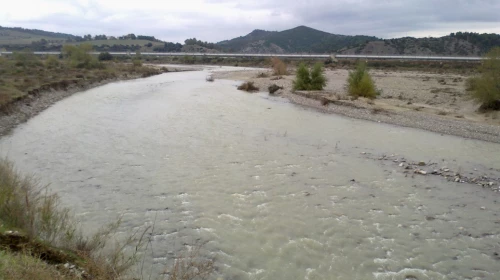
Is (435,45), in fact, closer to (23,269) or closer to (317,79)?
(317,79)

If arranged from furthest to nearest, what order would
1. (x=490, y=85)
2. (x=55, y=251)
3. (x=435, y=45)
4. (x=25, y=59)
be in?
(x=435, y=45), (x=25, y=59), (x=490, y=85), (x=55, y=251)

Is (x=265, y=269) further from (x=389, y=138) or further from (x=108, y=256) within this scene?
(x=389, y=138)

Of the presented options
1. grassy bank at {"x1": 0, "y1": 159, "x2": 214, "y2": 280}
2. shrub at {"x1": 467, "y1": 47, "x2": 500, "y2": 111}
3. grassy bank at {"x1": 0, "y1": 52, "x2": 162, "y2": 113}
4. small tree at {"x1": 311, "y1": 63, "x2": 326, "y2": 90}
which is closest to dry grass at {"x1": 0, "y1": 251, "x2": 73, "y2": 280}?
grassy bank at {"x1": 0, "y1": 159, "x2": 214, "y2": 280}

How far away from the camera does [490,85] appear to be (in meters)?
22.3

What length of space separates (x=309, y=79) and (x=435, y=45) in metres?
104

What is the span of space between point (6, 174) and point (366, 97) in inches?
997

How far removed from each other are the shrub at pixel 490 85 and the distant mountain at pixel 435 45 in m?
99.8

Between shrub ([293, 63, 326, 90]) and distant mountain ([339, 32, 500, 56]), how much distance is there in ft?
306

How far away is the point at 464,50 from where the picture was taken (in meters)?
112

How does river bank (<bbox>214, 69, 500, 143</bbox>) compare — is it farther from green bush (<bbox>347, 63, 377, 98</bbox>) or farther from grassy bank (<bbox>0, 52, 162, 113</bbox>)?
grassy bank (<bbox>0, 52, 162, 113</bbox>)

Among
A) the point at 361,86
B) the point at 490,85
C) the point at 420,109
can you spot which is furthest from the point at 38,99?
the point at 490,85

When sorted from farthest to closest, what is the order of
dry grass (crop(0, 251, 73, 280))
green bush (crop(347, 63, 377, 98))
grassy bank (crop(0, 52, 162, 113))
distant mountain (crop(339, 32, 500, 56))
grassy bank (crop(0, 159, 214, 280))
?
1. distant mountain (crop(339, 32, 500, 56))
2. green bush (crop(347, 63, 377, 98))
3. grassy bank (crop(0, 52, 162, 113))
4. grassy bank (crop(0, 159, 214, 280))
5. dry grass (crop(0, 251, 73, 280))

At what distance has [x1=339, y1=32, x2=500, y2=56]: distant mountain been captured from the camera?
364 ft

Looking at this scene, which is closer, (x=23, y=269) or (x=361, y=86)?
(x=23, y=269)
